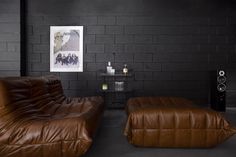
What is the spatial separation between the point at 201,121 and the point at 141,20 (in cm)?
324

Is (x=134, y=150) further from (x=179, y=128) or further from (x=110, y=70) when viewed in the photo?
(x=110, y=70)

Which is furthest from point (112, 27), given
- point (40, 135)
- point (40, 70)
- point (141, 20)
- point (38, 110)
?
point (40, 135)

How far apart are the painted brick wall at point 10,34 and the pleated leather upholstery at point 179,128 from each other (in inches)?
137

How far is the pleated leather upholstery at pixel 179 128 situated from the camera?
93.8 inches

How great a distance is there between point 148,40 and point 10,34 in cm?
284

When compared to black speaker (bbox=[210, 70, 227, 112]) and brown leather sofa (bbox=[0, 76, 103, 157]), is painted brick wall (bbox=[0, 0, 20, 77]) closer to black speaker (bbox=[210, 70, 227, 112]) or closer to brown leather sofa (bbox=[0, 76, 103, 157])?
brown leather sofa (bbox=[0, 76, 103, 157])

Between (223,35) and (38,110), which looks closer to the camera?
(38,110)

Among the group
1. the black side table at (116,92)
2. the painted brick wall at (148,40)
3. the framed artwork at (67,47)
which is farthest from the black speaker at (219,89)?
the framed artwork at (67,47)

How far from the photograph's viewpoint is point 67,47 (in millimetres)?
5137

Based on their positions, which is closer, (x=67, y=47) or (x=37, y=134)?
(x=37, y=134)

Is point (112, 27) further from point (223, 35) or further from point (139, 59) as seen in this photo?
point (223, 35)

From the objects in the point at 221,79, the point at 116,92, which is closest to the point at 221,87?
the point at 221,79

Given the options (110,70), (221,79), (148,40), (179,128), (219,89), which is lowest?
(179,128)

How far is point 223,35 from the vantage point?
515 cm
